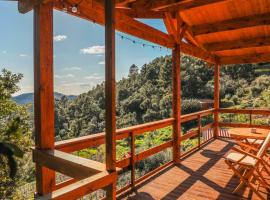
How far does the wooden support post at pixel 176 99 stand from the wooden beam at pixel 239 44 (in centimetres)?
169

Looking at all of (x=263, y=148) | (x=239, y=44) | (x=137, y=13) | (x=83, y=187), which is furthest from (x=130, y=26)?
(x=239, y=44)

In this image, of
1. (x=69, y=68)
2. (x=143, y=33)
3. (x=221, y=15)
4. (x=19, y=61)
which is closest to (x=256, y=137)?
(x=221, y=15)

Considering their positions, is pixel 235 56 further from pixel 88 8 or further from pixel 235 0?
pixel 88 8

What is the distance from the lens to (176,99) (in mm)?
5035

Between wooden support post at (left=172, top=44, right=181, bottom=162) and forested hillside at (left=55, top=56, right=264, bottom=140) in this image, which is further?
forested hillside at (left=55, top=56, right=264, bottom=140)

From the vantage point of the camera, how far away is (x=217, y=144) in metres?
6.86

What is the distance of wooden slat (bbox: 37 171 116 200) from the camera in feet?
5.34

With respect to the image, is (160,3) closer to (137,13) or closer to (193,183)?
(137,13)

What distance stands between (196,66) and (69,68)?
34.2 metres

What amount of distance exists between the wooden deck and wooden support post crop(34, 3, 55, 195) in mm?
1437

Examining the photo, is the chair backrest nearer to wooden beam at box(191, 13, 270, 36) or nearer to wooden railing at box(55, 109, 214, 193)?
wooden railing at box(55, 109, 214, 193)

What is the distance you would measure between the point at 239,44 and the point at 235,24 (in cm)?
128

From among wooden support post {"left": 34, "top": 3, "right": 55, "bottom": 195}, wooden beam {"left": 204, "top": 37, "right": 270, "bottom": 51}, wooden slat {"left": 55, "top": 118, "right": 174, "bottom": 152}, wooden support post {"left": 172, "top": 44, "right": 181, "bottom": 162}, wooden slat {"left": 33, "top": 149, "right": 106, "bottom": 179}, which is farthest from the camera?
wooden beam {"left": 204, "top": 37, "right": 270, "bottom": 51}

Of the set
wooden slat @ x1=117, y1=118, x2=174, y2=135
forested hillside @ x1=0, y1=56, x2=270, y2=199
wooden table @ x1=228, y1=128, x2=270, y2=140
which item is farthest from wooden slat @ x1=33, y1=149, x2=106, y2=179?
forested hillside @ x1=0, y1=56, x2=270, y2=199
